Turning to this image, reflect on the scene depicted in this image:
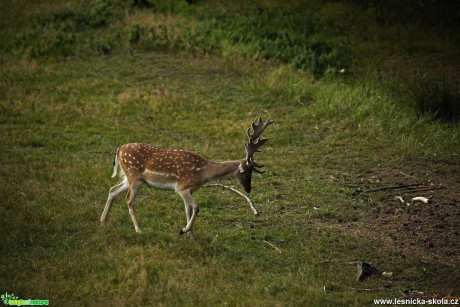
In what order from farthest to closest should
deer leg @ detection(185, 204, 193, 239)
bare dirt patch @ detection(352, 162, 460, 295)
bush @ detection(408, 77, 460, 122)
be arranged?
bush @ detection(408, 77, 460, 122), deer leg @ detection(185, 204, 193, 239), bare dirt patch @ detection(352, 162, 460, 295)

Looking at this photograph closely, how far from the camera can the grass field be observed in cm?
899

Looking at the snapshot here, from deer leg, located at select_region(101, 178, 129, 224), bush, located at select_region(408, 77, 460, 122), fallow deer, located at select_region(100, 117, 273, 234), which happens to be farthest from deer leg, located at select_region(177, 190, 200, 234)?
bush, located at select_region(408, 77, 460, 122)

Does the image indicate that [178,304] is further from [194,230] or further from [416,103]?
[416,103]

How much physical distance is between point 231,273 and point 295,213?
247cm

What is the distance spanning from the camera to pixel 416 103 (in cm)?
1606

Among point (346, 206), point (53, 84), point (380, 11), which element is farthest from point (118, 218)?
point (380, 11)

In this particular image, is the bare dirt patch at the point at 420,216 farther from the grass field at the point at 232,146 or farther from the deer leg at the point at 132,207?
the deer leg at the point at 132,207

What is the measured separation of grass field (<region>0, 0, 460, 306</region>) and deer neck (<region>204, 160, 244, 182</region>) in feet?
2.50

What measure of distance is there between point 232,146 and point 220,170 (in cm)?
407

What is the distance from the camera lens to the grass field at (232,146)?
354 inches

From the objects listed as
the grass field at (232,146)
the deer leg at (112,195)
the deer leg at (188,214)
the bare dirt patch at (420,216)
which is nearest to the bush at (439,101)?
the grass field at (232,146)

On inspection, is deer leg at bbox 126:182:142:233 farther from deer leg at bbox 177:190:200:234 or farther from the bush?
the bush

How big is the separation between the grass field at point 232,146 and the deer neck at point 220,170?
0.76m

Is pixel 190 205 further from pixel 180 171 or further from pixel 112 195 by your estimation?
pixel 112 195
